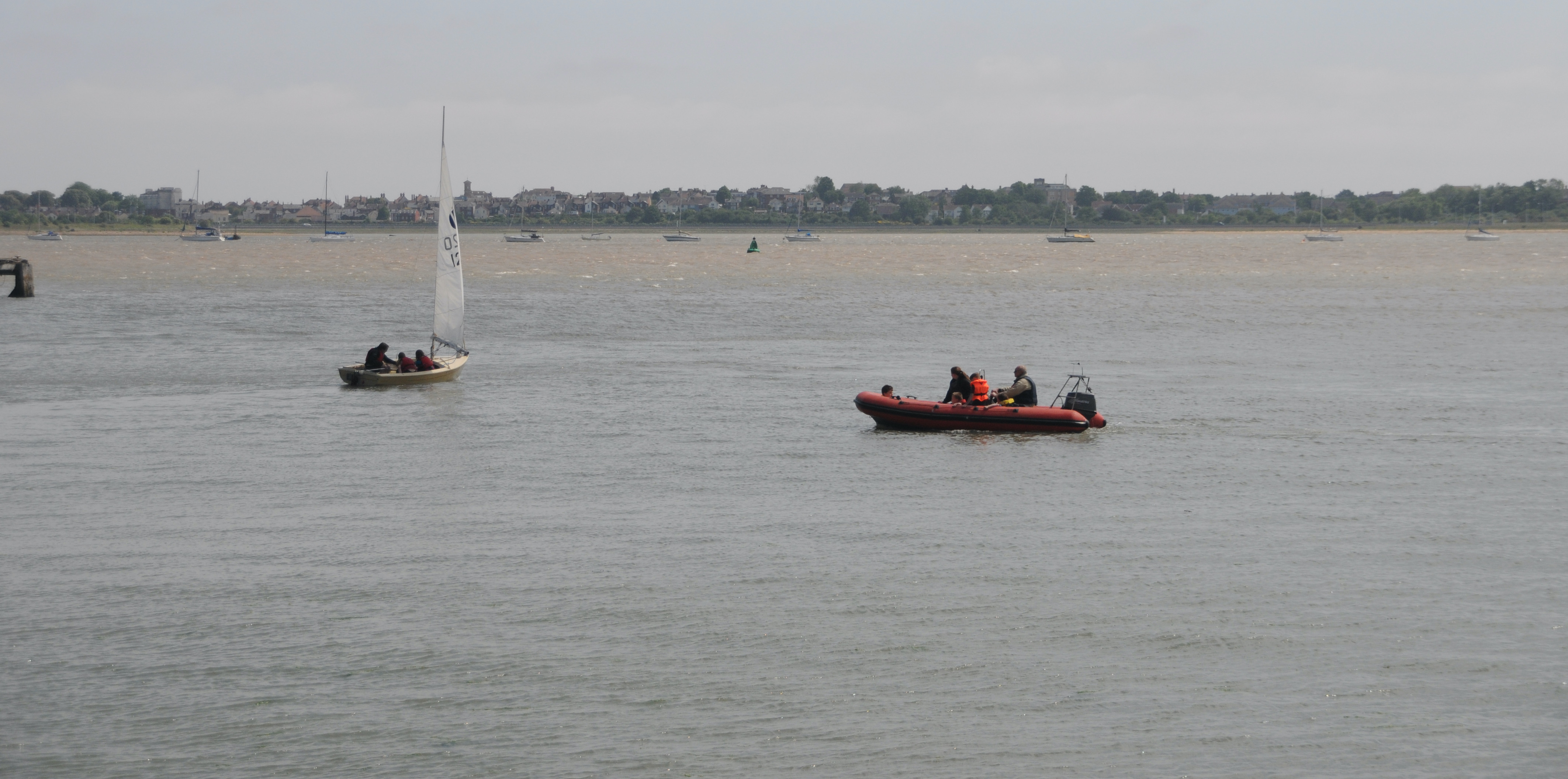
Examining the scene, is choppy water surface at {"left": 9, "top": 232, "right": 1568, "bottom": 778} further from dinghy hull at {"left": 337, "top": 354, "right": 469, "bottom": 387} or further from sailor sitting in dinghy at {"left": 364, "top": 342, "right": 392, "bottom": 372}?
sailor sitting in dinghy at {"left": 364, "top": 342, "right": 392, "bottom": 372}

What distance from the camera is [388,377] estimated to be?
45.7m

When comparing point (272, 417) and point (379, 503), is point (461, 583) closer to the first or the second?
point (379, 503)

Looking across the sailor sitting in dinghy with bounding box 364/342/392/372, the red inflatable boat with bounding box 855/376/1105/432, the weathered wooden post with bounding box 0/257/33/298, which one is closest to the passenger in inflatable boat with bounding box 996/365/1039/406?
the red inflatable boat with bounding box 855/376/1105/432

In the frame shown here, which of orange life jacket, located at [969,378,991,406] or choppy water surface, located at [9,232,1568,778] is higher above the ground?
orange life jacket, located at [969,378,991,406]

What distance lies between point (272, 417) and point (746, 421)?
40.5 ft

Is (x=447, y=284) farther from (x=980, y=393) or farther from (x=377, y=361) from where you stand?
(x=980, y=393)

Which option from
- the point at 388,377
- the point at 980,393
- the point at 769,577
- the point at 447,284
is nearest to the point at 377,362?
the point at 388,377

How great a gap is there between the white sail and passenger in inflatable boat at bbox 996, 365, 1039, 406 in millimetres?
20764

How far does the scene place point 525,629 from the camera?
19719 mm

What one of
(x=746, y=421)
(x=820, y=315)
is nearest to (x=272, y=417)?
(x=746, y=421)

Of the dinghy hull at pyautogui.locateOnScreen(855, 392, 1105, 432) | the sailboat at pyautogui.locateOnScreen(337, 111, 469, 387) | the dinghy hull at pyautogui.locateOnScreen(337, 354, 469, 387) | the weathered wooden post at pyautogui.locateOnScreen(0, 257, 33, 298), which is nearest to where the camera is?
the dinghy hull at pyautogui.locateOnScreen(855, 392, 1105, 432)

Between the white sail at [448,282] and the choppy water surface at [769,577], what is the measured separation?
2.55m

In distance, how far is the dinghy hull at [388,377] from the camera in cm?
4534

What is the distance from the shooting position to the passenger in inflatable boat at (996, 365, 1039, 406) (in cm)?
3681
